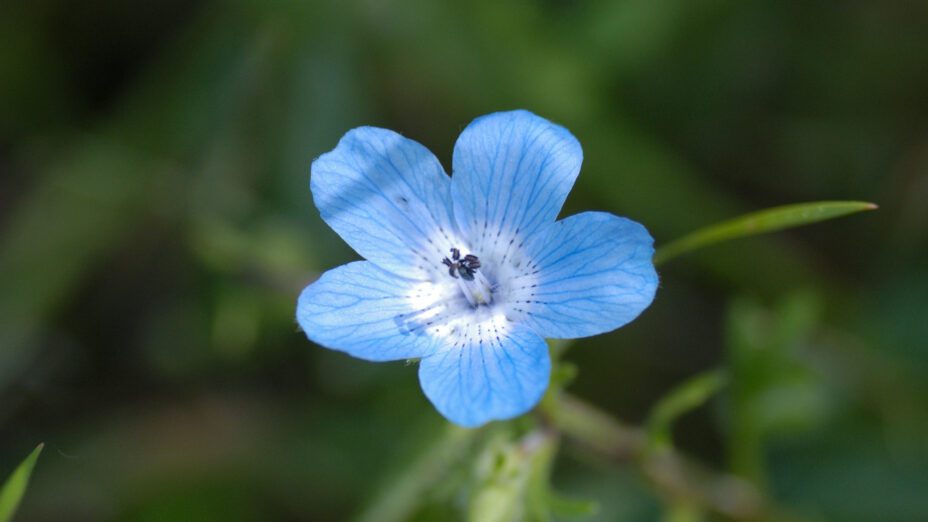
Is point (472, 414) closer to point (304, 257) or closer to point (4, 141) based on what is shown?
point (304, 257)

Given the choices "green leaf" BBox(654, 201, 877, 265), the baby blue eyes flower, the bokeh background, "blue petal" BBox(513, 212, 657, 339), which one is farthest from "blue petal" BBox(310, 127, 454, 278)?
the bokeh background

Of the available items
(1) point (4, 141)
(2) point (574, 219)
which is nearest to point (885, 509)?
(2) point (574, 219)

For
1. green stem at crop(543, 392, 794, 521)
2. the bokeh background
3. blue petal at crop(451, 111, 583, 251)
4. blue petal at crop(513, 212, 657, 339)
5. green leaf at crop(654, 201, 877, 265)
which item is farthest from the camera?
the bokeh background

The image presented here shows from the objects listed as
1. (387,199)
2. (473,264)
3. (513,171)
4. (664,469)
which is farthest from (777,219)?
(664,469)

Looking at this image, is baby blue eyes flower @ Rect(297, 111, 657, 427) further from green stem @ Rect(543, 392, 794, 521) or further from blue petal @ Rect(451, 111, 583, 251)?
→ green stem @ Rect(543, 392, 794, 521)

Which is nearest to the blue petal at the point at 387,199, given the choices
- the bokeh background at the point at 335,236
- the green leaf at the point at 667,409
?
the green leaf at the point at 667,409

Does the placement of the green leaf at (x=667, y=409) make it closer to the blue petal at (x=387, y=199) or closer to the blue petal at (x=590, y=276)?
the blue petal at (x=590, y=276)

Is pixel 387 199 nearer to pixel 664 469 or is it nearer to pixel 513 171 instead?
pixel 513 171
